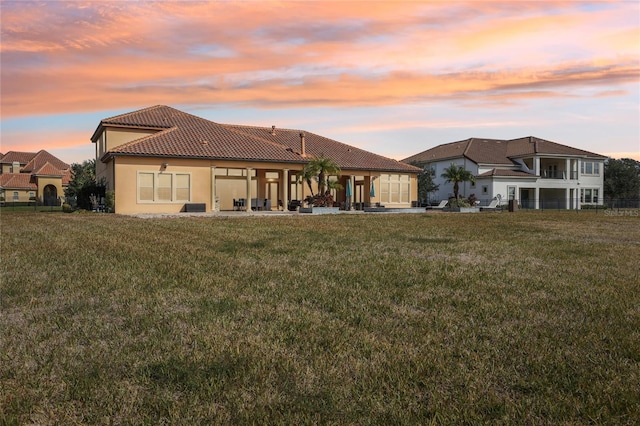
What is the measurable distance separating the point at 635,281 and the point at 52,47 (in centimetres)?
1704

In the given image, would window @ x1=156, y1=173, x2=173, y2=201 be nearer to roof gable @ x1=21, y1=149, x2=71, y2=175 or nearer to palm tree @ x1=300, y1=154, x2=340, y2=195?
palm tree @ x1=300, y1=154, x2=340, y2=195

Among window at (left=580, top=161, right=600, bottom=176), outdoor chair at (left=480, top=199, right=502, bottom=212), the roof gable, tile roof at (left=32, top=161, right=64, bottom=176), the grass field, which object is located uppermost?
the roof gable

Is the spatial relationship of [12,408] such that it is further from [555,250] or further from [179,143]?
[179,143]

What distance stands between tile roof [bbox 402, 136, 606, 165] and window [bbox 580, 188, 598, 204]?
4.13 metres

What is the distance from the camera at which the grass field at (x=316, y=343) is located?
2.75 metres

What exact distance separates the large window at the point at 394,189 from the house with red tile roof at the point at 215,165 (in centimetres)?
8

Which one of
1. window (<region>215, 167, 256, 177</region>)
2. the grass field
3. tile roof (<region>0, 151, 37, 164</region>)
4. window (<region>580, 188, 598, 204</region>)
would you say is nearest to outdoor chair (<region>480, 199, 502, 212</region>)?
window (<region>580, 188, 598, 204</region>)

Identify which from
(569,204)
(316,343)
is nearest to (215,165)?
(316,343)

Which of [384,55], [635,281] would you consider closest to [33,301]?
[635,281]

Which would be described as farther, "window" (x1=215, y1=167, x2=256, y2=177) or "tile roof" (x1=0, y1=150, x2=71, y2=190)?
"tile roof" (x1=0, y1=150, x2=71, y2=190)

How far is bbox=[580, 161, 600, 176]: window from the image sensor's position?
54.1 metres

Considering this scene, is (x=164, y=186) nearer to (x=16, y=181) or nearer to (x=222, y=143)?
(x=222, y=143)

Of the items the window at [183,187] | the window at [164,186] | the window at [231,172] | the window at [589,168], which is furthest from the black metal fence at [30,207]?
the window at [589,168]

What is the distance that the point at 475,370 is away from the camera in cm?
327
